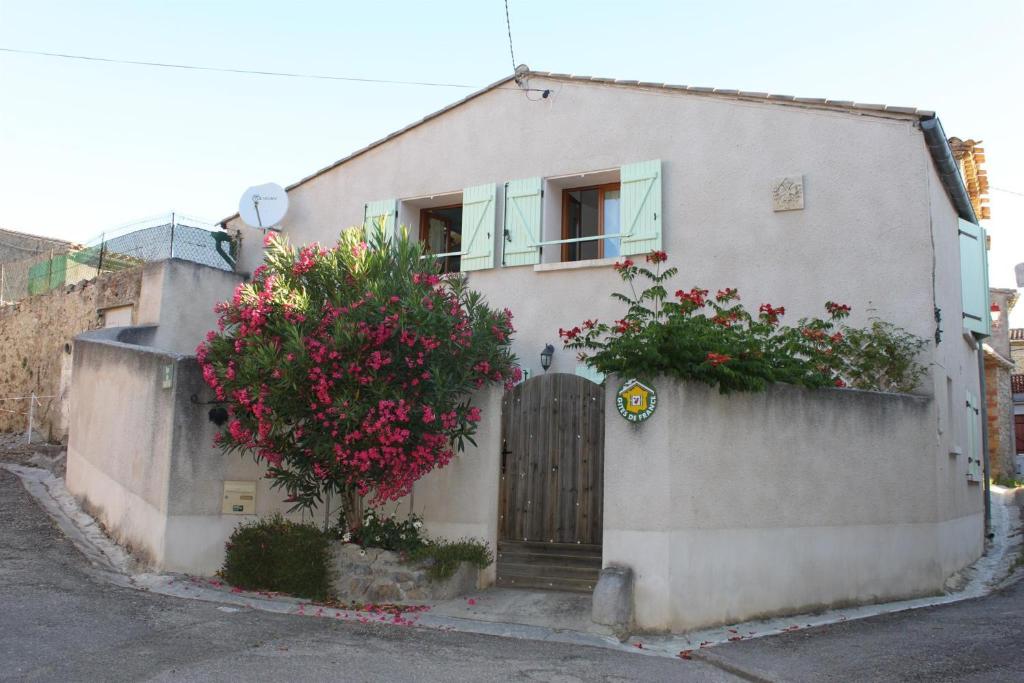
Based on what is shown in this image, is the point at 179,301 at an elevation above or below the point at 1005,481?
above

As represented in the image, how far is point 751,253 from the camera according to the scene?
10508 millimetres

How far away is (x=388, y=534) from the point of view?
861cm

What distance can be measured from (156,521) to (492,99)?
23.5 ft

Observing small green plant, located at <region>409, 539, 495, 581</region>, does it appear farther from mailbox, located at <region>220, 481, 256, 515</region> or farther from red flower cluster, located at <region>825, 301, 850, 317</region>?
red flower cluster, located at <region>825, 301, 850, 317</region>

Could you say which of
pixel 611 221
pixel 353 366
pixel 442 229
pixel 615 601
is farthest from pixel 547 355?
pixel 615 601

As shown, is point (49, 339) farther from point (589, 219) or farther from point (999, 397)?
point (999, 397)

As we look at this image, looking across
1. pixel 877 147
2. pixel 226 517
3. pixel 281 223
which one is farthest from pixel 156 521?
pixel 877 147

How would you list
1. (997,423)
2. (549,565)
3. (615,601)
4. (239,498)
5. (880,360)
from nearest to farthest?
(615,601)
(549,565)
(239,498)
(880,360)
(997,423)

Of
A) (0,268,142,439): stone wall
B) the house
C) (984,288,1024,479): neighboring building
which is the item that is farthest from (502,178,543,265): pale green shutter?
(984,288,1024,479): neighboring building

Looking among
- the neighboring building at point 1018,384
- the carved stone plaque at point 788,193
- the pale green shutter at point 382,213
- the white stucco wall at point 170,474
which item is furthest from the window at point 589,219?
the neighboring building at point 1018,384

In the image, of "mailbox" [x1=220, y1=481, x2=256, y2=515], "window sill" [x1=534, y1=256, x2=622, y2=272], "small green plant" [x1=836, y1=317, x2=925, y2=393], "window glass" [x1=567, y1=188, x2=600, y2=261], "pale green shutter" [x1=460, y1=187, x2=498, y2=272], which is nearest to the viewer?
"mailbox" [x1=220, y1=481, x2=256, y2=515]

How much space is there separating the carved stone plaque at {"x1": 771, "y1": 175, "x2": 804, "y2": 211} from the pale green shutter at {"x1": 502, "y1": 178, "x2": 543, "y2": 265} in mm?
3027

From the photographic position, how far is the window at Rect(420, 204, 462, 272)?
13.4 metres

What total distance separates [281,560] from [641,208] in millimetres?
5921
